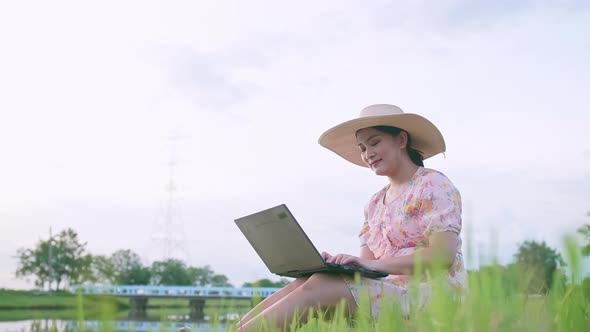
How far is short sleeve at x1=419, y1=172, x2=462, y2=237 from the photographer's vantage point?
3018mm

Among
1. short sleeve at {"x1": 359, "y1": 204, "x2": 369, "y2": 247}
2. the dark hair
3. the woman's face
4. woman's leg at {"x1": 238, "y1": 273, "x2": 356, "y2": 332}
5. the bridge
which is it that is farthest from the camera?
the bridge

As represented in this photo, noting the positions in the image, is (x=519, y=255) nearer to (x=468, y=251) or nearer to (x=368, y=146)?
(x=468, y=251)

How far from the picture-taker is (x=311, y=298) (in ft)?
9.18

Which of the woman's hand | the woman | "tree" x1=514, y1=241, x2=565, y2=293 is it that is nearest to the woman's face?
the woman

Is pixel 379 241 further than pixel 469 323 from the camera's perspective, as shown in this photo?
Yes

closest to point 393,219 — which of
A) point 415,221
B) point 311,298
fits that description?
point 415,221

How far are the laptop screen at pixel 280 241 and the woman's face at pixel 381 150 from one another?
0.61m

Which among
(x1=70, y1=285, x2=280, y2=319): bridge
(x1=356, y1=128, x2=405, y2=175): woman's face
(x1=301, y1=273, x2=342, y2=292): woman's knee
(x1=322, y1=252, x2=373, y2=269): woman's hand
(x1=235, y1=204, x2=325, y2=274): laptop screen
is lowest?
(x1=70, y1=285, x2=280, y2=319): bridge

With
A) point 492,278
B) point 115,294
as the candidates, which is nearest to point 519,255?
point 492,278

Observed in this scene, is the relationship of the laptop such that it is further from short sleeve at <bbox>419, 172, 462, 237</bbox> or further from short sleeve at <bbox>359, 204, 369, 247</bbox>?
short sleeve at <bbox>359, 204, 369, 247</bbox>

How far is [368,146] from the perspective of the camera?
3395 millimetres

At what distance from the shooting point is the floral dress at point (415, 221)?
3.02 m

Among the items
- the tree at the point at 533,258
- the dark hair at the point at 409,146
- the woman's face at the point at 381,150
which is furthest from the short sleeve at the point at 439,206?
the tree at the point at 533,258

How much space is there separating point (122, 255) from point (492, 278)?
61.1 metres
